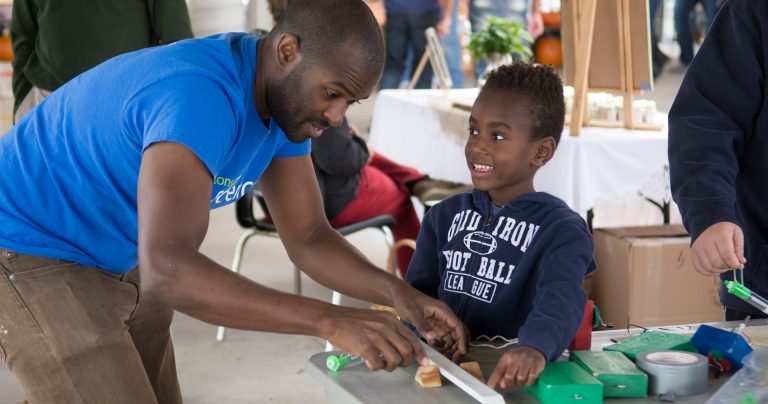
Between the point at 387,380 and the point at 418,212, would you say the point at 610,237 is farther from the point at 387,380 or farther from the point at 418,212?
the point at 387,380

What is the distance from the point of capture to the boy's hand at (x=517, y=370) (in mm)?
1526

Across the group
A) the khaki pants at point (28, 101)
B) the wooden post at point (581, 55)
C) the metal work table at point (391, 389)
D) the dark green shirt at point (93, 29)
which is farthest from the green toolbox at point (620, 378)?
the khaki pants at point (28, 101)

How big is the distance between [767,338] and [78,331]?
3.93 ft

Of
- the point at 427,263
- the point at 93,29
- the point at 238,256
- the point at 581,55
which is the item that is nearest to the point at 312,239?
the point at 427,263

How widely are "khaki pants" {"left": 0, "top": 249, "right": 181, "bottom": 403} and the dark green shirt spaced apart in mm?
2528

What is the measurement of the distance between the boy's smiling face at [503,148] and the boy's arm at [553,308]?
214mm

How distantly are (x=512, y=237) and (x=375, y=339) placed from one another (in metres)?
0.51

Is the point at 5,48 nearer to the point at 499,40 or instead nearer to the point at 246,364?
the point at 499,40

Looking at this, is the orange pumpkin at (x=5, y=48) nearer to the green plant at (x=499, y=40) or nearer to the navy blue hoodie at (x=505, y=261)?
the green plant at (x=499, y=40)

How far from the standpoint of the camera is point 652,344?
1.69 metres

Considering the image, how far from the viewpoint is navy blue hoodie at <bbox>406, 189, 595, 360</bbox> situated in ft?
6.05

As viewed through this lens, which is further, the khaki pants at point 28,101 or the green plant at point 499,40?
the green plant at point 499,40

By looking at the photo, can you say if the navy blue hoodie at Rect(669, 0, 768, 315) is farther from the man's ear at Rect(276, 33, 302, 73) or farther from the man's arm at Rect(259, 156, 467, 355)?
the man's ear at Rect(276, 33, 302, 73)

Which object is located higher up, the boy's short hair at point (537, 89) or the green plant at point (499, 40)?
the boy's short hair at point (537, 89)
